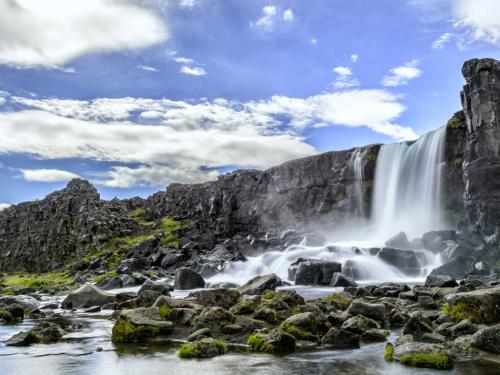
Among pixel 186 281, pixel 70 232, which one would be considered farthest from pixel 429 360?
pixel 70 232

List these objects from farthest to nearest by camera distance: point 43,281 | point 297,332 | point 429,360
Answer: point 43,281, point 297,332, point 429,360

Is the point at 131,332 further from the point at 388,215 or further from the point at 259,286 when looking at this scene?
the point at 388,215

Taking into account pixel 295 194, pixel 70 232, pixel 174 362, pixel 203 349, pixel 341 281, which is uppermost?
pixel 295 194

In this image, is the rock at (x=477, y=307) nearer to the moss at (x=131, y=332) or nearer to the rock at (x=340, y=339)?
the rock at (x=340, y=339)

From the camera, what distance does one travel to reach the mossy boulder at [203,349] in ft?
61.9

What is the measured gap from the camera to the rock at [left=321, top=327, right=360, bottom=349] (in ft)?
65.9

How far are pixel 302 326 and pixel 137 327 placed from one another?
7856 mm

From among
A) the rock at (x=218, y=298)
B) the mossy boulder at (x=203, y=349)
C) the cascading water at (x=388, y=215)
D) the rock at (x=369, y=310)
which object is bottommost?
the mossy boulder at (x=203, y=349)

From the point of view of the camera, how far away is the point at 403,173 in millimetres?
101562

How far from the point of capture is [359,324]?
2250 centimetres

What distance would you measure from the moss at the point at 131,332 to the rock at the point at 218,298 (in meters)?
6.09

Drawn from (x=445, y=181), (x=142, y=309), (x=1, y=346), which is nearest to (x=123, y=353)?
(x=142, y=309)

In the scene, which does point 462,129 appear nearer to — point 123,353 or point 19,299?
point 19,299

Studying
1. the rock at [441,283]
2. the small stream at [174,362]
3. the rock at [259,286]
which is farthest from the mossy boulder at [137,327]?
the rock at [441,283]
